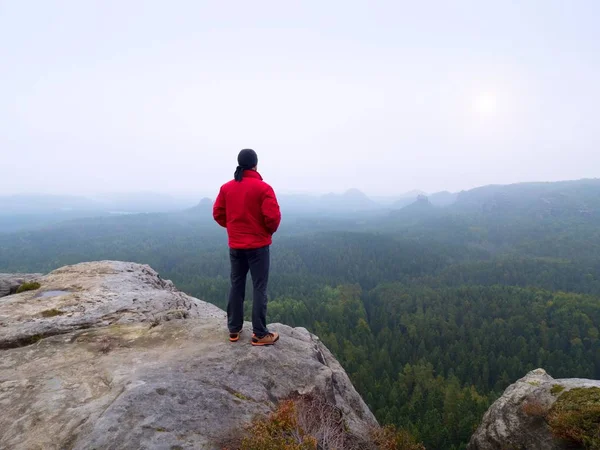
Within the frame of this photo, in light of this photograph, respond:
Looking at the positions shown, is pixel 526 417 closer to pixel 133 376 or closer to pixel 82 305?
pixel 133 376

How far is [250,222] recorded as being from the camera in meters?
8.36

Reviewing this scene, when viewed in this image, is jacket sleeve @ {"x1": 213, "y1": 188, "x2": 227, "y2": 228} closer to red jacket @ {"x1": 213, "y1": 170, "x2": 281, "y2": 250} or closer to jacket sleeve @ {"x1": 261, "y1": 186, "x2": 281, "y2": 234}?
red jacket @ {"x1": 213, "y1": 170, "x2": 281, "y2": 250}

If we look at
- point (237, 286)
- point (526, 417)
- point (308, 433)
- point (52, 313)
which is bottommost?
point (526, 417)

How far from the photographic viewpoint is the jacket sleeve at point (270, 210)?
8.16 m

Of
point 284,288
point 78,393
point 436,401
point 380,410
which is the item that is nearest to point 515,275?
point 284,288

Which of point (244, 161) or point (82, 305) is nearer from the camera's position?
point (244, 161)

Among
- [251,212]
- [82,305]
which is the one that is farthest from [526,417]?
[82,305]

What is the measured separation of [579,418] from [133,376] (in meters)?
12.1

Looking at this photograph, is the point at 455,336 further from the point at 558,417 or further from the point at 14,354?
the point at 14,354

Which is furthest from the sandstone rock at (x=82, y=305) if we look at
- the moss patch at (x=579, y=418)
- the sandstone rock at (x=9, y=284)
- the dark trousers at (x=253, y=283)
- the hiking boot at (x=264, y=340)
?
the moss patch at (x=579, y=418)

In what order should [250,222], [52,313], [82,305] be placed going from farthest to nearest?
[82,305] < [52,313] < [250,222]

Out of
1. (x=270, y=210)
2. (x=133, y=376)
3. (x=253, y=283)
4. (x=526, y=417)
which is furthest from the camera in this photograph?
(x=526, y=417)

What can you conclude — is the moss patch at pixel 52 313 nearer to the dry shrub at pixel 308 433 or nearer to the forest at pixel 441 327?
the dry shrub at pixel 308 433

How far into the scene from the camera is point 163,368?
7746mm
